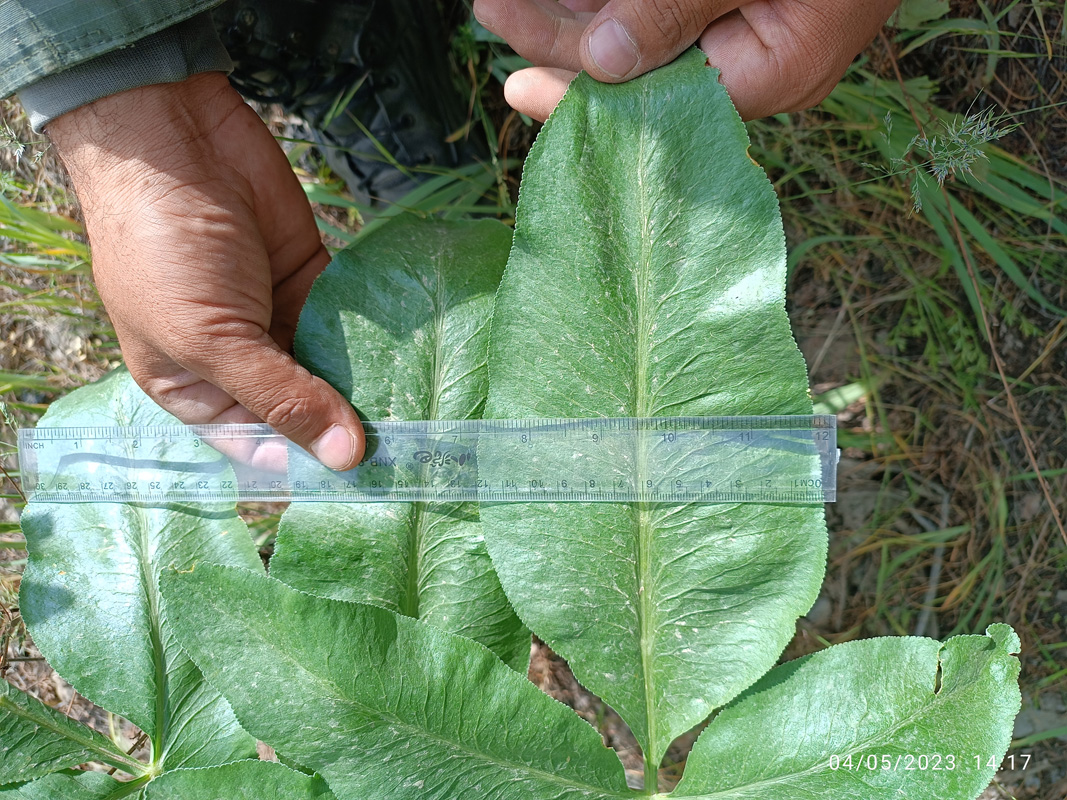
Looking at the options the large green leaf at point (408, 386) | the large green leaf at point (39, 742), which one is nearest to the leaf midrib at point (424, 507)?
the large green leaf at point (408, 386)

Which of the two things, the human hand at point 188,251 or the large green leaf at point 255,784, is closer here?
the large green leaf at point 255,784

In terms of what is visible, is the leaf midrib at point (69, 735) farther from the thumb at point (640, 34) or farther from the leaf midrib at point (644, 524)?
the thumb at point (640, 34)

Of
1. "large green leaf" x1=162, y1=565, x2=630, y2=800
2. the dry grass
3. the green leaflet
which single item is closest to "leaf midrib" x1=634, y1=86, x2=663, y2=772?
"large green leaf" x1=162, y1=565, x2=630, y2=800

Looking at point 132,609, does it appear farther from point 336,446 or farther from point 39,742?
point 336,446

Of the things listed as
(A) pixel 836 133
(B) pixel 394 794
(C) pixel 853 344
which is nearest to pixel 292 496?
(B) pixel 394 794

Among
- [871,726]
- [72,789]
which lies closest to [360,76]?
[72,789]

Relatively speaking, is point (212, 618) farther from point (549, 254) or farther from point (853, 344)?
point (853, 344)

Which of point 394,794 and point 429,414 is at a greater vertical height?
point 429,414
